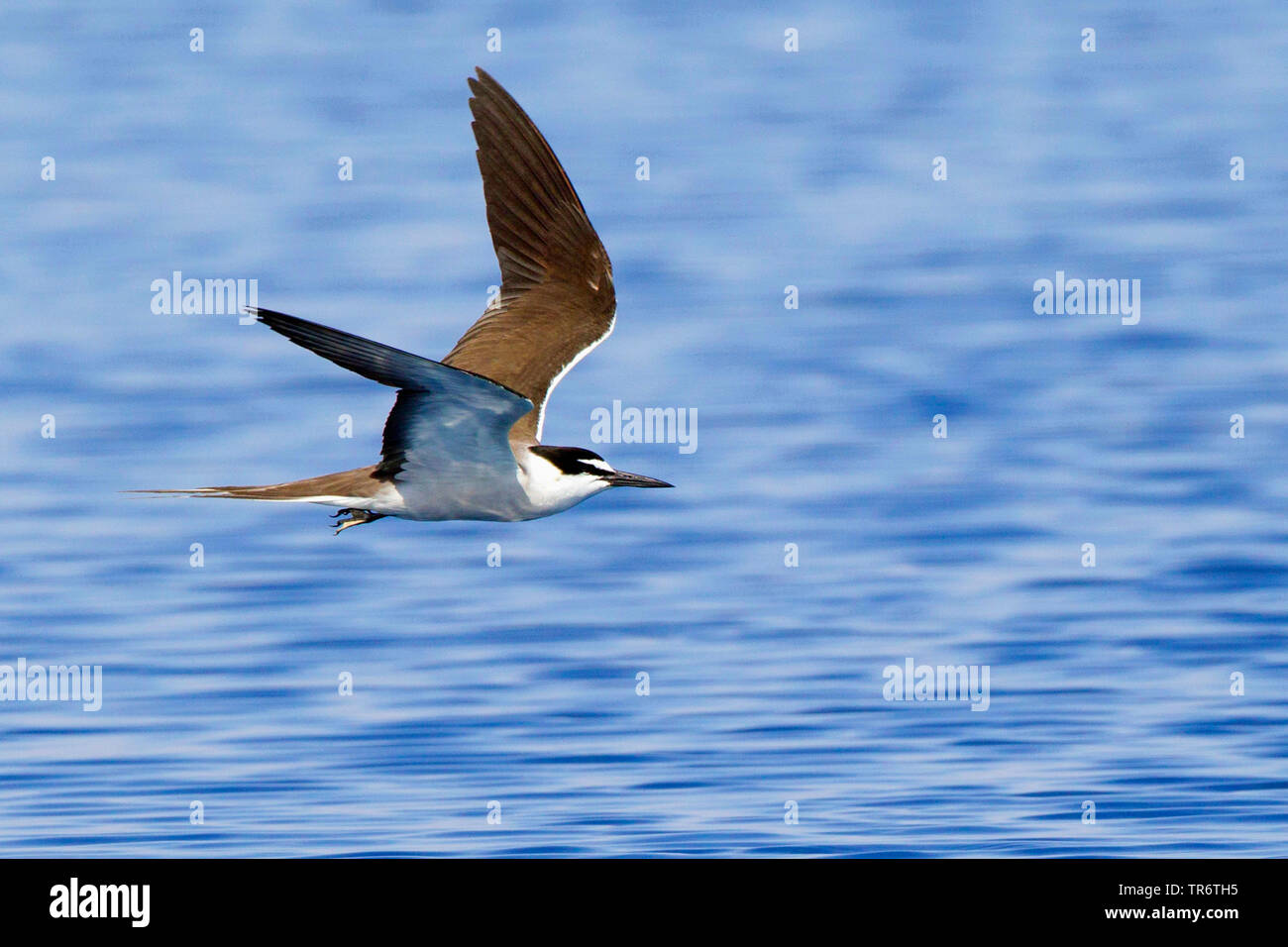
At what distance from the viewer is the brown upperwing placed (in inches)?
461

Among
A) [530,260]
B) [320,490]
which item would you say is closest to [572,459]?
[320,490]

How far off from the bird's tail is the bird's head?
98 centimetres

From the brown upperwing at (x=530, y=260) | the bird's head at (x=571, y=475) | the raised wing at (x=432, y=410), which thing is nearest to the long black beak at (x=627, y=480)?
the bird's head at (x=571, y=475)

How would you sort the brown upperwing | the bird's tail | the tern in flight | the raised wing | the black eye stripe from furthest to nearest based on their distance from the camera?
the brown upperwing, the black eye stripe, the bird's tail, the tern in flight, the raised wing

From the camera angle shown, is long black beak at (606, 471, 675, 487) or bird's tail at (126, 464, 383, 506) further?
long black beak at (606, 471, 675, 487)

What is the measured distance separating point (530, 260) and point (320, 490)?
10.3ft

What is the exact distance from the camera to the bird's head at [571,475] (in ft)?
34.2

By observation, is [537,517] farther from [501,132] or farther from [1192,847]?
[1192,847]

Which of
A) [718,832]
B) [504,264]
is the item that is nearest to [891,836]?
[718,832]

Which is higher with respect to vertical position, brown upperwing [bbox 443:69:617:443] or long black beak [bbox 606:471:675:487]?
brown upperwing [bbox 443:69:617:443]

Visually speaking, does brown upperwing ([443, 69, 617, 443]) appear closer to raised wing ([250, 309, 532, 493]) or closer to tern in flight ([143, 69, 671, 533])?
tern in flight ([143, 69, 671, 533])

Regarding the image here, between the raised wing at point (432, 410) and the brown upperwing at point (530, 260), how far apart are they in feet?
4.46

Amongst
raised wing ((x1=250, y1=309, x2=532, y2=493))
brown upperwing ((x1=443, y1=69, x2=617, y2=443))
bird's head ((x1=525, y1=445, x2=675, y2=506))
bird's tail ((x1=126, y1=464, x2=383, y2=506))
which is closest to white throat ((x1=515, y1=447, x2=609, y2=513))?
bird's head ((x1=525, y1=445, x2=675, y2=506))

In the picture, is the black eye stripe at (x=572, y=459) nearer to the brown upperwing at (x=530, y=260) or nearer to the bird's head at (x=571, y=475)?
the bird's head at (x=571, y=475)
